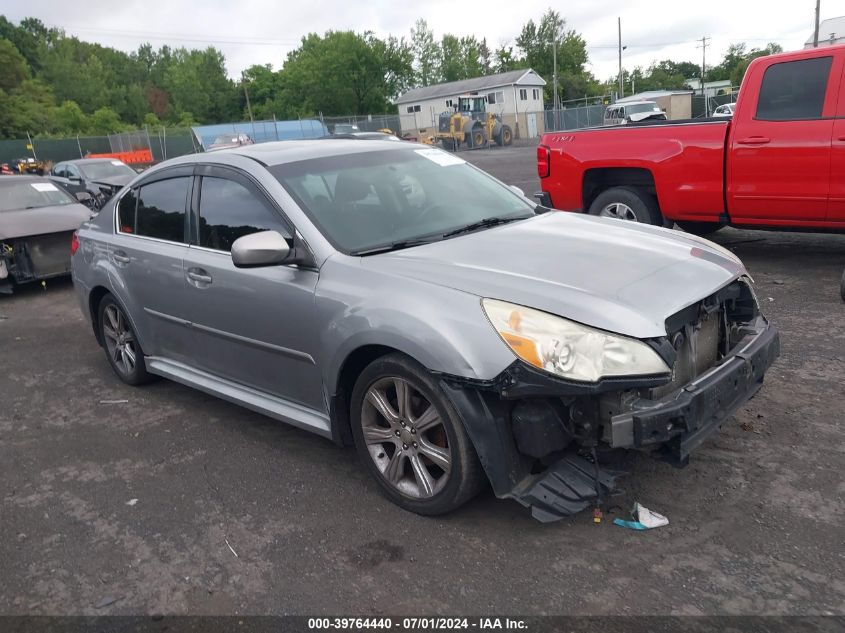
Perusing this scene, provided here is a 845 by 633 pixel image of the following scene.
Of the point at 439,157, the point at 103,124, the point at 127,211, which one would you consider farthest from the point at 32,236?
the point at 103,124

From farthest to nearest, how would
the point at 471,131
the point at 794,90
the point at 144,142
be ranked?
the point at 144,142 → the point at 471,131 → the point at 794,90

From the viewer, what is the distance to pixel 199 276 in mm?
4203

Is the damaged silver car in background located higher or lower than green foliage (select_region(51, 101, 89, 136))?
lower

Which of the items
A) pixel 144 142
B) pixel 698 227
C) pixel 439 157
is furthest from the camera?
pixel 144 142

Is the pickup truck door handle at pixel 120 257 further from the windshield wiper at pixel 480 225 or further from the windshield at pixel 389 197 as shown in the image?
the windshield wiper at pixel 480 225

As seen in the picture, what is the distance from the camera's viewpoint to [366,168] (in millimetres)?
4156

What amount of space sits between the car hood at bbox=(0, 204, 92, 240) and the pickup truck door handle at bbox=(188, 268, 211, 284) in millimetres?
5889

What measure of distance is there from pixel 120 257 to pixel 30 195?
6265 mm

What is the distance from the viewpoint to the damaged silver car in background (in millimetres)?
9023

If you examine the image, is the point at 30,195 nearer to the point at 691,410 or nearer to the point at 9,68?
the point at 691,410

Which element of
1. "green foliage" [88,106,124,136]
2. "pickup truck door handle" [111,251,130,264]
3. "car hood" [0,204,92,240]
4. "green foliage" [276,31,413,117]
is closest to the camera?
"pickup truck door handle" [111,251,130,264]

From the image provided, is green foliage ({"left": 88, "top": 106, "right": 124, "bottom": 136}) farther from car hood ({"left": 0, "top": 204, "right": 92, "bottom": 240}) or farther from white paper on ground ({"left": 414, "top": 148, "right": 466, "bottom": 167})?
white paper on ground ({"left": 414, "top": 148, "right": 466, "bottom": 167})

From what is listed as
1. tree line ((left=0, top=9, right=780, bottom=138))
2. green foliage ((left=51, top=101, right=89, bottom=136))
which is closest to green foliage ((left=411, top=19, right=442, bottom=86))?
tree line ((left=0, top=9, right=780, bottom=138))

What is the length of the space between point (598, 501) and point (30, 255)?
857 cm
